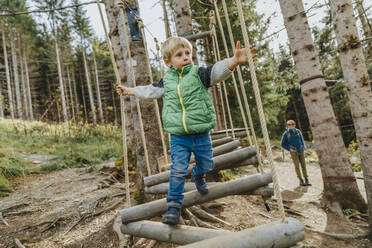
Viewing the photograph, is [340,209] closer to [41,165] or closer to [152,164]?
[152,164]

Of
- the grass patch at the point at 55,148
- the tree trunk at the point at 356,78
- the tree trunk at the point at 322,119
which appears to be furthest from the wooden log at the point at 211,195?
the grass patch at the point at 55,148

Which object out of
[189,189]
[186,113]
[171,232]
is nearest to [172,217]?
[171,232]

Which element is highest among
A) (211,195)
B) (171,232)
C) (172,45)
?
(172,45)

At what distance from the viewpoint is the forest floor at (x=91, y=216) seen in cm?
253

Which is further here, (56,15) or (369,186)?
(56,15)

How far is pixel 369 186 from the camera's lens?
262 cm

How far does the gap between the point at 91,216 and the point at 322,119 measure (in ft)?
12.8

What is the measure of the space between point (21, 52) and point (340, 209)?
86.4ft

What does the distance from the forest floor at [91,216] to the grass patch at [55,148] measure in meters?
0.62

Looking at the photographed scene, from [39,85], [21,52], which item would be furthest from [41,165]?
[39,85]

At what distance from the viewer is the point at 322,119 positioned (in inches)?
129

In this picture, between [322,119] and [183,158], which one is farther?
[322,119]

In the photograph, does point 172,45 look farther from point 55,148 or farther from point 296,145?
point 55,148

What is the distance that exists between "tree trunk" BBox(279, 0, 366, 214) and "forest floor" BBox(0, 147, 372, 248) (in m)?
0.31
